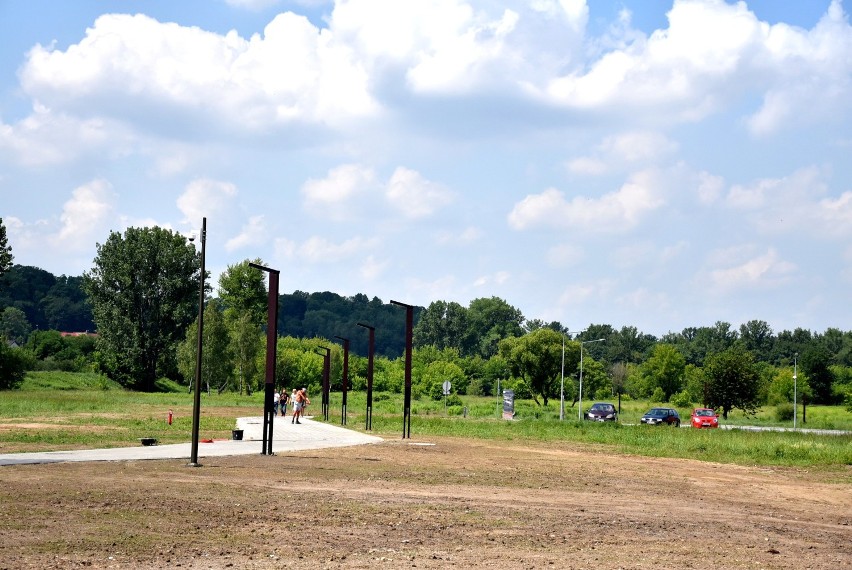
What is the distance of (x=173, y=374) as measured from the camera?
113000 millimetres

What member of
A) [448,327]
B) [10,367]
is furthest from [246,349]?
[448,327]

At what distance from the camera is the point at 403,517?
17.2 m

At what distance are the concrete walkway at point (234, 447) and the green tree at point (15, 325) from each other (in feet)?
480

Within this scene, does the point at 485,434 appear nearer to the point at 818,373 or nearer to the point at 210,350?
the point at 210,350

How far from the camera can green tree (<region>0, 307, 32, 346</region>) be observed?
184375 mm

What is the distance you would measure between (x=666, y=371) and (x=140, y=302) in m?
57.6

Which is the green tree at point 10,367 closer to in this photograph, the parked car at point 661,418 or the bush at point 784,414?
the parked car at point 661,418

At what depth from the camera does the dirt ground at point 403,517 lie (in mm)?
A: 13250

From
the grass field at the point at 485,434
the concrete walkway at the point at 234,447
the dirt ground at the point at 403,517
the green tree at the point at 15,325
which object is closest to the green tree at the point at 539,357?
the grass field at the point at 485,434

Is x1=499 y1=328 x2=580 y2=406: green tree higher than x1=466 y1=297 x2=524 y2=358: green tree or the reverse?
the reverse

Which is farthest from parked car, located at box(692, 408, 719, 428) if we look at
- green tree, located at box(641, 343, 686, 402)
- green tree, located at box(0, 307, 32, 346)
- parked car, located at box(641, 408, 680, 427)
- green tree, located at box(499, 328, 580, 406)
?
green tree, located at box(0, 307, 32, 346)

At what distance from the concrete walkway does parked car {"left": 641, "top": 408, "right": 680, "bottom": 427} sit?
20121mm

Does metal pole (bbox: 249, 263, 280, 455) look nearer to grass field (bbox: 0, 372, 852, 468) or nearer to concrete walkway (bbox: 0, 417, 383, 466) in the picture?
concrete walkway (bbox: 0, 417, 383, 466)

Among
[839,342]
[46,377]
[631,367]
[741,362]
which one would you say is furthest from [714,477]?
[839,342]
